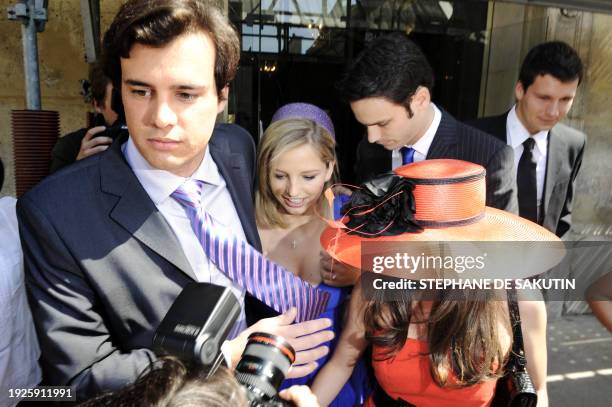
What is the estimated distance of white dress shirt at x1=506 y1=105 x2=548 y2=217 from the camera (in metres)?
2.94

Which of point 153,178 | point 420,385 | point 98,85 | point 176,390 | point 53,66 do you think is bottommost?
point 420,385

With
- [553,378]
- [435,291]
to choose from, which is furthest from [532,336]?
[553,378]

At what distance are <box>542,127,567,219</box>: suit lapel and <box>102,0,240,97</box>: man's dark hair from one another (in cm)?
232

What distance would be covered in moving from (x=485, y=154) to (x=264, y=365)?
170cm

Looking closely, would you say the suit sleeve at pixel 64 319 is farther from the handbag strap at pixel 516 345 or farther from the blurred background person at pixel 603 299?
the blurred background person at pixel 603 299

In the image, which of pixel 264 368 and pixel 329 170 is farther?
pixel 329 170

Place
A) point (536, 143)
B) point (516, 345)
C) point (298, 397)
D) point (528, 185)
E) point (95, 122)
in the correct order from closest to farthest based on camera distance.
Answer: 1. point (298, 397)
2. point (516, 345)
3. point (95, 122)
4. point (528, 185)
5. point (536, 143)

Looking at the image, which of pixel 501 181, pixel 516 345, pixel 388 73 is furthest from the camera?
pixel 388 73

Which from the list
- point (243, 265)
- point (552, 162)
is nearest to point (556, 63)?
point (552, 162)

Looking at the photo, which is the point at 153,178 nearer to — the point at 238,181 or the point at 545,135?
the point at 238,181

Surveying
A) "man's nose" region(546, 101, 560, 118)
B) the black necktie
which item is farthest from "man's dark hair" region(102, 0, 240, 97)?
"man's nose" region(546, 101, 560, 118)

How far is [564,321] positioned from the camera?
455cm

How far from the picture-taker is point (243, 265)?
4.96ft

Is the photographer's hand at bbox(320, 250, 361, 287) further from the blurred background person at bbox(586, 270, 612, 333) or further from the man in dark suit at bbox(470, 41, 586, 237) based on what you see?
the man in dark suit at bbox(470, 41, 586, 237)
